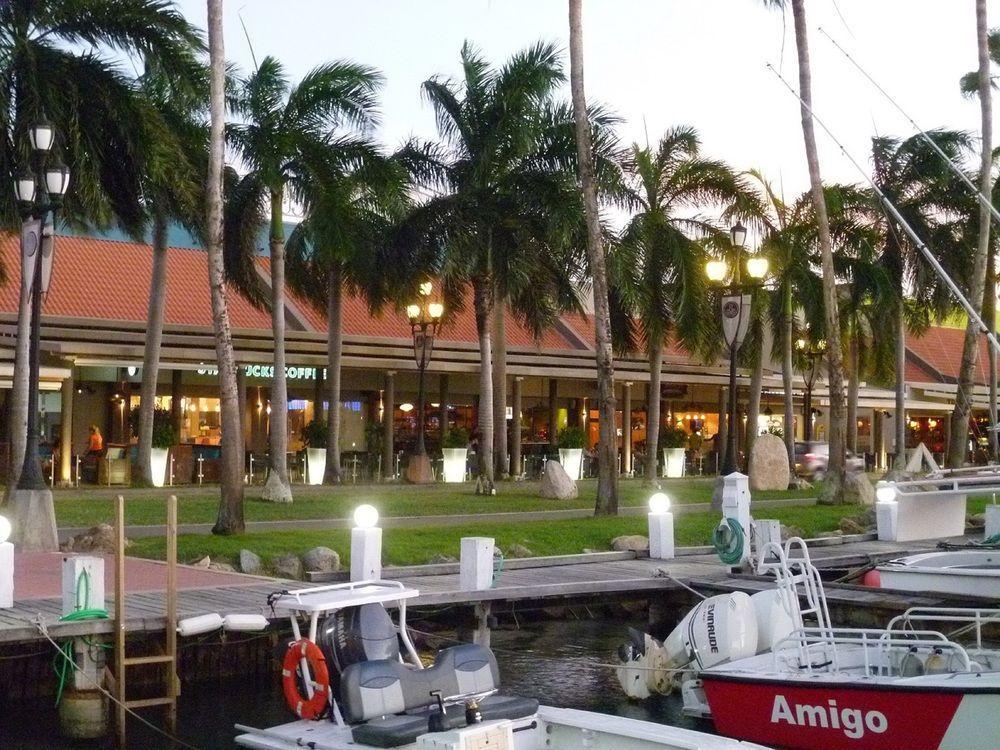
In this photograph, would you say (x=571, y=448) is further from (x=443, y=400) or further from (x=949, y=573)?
(x=949, y=573)

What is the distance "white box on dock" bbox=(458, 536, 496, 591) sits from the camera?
58.3ft

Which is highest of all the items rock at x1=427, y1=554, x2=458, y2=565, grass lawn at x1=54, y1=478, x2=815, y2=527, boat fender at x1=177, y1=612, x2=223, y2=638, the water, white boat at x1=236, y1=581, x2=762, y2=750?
grass lawn at x1=54, y1=478, x2=815, y2=527

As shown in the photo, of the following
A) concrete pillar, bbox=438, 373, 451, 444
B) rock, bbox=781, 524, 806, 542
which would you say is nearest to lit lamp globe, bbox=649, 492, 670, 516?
rock, bbox=781, 524, 806, 542

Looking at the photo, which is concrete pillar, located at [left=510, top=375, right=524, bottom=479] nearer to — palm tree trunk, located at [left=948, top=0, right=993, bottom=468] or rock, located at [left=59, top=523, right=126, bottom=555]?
palm tree trunk, located at [left=948, top=0, right=993, bottom=468]

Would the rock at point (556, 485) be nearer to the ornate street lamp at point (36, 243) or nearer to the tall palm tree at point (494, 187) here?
the tall palm tree at point (494, 187)

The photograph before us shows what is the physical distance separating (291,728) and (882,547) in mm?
15597

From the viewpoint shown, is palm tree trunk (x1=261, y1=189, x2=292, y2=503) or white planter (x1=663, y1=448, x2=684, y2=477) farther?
white planter (x1=663, y1=448, x2=684, y2=477)

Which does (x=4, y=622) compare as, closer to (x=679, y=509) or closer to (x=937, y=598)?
(x=937, y=598)

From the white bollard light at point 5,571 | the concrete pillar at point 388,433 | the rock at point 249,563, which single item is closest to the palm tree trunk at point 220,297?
the rock at point 249,563

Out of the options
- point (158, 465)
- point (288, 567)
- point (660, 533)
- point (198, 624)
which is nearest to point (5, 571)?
point (198, 624)

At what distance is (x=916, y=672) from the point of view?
13.3 metres

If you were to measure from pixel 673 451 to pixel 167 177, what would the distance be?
76.3ft

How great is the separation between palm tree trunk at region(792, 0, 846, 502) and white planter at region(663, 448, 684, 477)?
1148 cm

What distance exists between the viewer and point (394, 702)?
11328 mm
